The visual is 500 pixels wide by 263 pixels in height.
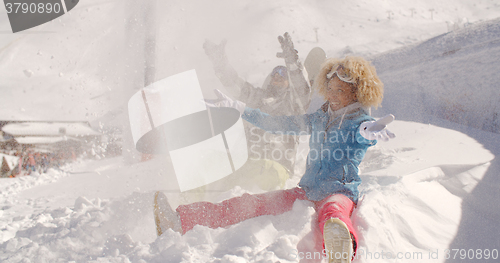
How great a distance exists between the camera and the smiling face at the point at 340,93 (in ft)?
4.10

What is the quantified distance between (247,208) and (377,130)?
664mm

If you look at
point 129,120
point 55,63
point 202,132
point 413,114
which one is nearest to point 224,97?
point 202,132

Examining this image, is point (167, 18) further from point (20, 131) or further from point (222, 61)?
point (20, 131)

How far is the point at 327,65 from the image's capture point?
1347 millimetres

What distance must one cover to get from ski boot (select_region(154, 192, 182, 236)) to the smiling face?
0.93m

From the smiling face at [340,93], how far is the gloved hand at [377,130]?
204 millimetres

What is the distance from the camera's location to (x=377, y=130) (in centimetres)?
106

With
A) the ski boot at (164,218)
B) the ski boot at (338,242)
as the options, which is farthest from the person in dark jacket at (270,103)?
the ski boot at (338,242)

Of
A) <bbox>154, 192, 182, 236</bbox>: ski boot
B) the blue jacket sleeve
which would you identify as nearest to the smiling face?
the blue jacket sleeve

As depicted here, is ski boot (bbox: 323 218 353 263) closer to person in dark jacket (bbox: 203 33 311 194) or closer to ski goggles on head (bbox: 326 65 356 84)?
ski goggles on head (bbox: 326 65 356 84)

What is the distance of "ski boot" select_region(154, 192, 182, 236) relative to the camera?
3.67ft

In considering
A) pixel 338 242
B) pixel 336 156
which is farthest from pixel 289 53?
pixel 338 242

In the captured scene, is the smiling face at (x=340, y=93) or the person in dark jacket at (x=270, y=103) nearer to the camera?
the smiling face at (x=340, y=93)

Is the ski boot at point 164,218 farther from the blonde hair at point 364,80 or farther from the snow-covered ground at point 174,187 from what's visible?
the blonde hair at point 364,80
